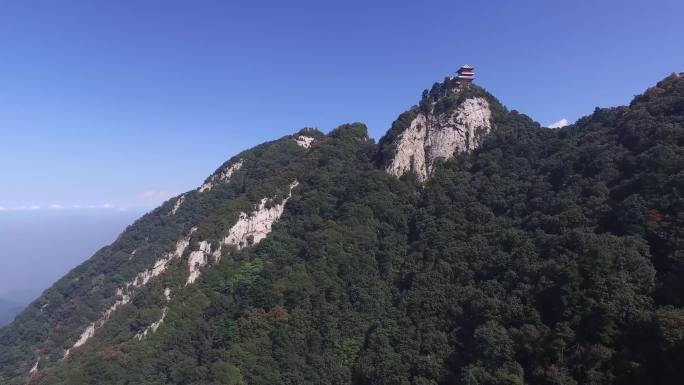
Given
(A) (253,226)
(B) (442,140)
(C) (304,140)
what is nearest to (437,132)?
(B) (442,140)

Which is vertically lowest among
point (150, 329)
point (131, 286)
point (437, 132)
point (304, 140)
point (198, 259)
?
point (150, 329)

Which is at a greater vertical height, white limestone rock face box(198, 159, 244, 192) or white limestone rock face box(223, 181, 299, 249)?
white limestone rock face box(198, 159, 244, 192)

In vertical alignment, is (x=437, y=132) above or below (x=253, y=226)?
above

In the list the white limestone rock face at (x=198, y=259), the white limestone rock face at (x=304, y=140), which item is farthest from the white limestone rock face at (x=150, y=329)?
the white limestone rock face at (x=304, y=140)

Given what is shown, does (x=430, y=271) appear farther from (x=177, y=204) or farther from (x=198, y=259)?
(x=177, y=204)

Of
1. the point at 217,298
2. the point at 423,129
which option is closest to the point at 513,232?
the point at 423,129

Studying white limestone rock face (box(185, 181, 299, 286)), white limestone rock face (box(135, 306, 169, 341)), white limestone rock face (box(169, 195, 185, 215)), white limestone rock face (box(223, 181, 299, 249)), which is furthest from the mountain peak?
white limestone rock face (box(169, 195, 185, 215))

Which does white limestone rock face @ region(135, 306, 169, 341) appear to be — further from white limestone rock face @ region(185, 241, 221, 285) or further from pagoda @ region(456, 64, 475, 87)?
pagoda @ region(456, 64, 475, 87)
